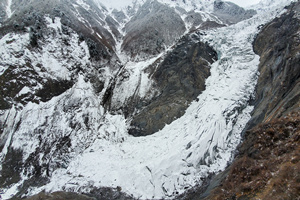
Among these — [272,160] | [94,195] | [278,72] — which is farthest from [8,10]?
[272,160]

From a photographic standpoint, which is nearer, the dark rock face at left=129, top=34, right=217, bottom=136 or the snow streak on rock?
the dark rock face at left=129, top=34, right=217, bottom=136

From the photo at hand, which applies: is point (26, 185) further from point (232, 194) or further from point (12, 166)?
point (232, 194)

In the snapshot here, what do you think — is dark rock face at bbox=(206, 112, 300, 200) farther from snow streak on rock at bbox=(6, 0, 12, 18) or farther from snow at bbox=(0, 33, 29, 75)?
snow streak on rock at bbox=(6, 0, 12, 18)

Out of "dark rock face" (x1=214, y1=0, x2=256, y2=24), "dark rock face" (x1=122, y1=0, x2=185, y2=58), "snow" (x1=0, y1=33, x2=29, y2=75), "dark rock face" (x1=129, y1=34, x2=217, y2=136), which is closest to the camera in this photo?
"dark rock face" (x1=129, y1=34, x2=217, y2=136)

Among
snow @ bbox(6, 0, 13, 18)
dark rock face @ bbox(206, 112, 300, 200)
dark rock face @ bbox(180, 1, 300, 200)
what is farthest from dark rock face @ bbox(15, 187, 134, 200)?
snow @ bbox(6, 0, 13, 18)

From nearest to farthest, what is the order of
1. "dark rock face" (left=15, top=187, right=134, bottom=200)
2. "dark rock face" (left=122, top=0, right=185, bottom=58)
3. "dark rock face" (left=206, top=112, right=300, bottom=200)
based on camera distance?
"dark rock face" (left=206, top=112, right=300, bottom=200) < "dark rock face" (left=15, top=187, right=134, bottom=200) < "dark rock face" (left=122, top=0, right=185, bottom=58)

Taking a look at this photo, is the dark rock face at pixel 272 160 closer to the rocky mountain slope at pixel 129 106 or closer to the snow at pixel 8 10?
the rocky mountain slope at pixel 129 106
